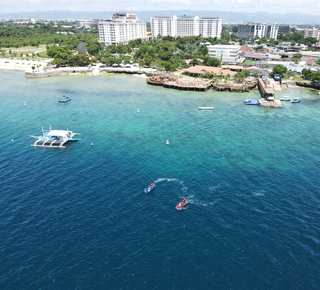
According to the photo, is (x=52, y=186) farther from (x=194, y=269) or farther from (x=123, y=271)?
(x=194, y=269)

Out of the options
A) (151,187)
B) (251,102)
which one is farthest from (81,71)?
(151,187)

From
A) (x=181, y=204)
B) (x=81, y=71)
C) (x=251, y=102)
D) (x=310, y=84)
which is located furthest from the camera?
(x=81, y=71)

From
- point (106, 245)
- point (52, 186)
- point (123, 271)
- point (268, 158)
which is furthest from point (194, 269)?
point (268, 158)

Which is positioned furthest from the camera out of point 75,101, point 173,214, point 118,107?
point 75,101

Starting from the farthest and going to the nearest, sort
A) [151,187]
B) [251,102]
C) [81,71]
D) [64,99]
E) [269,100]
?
[81,71], [251,102], [64,99], [269,100], [151,187]

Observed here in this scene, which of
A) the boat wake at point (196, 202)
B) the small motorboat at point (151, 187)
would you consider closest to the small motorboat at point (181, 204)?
the boat wake at point (196, 202)

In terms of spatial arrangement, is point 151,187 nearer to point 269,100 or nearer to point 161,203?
point 161,203

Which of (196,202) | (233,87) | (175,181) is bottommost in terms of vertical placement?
(196,202)

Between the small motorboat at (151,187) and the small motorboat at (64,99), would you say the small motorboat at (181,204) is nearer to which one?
the small motorboat at (151,187)

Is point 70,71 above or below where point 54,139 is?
above
